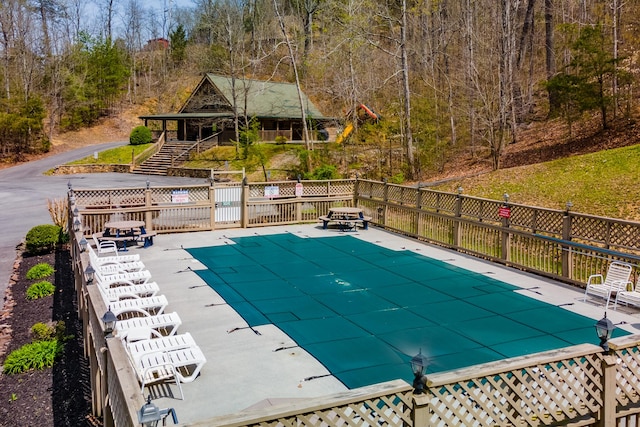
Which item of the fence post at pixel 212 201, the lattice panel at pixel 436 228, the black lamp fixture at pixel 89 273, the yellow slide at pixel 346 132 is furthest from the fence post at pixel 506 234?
the yellow slide at pixel 346 132

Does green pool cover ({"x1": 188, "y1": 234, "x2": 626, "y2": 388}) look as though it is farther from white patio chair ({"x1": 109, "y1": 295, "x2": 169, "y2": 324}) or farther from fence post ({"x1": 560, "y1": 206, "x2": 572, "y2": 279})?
white patio chair ({"x1": 109, "y1": 295, "x2": 169, "y2": 324})

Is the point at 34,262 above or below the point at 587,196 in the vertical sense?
below

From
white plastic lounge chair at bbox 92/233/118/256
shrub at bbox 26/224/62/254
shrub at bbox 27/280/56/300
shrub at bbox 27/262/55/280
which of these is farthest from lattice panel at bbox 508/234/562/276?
shrub at bbox 26/224/62/254

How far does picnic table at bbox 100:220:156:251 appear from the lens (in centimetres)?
1370

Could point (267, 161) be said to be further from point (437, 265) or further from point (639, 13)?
point (437, 265)

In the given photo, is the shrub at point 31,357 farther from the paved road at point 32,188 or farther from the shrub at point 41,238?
the shrub at point 41,238

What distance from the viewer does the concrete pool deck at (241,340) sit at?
20.7 feet

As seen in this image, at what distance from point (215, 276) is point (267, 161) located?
24462mm

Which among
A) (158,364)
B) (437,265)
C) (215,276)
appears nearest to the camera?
(158,364)

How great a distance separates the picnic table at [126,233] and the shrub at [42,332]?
457 centimetres

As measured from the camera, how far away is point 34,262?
14305 mm

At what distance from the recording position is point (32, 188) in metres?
29.0

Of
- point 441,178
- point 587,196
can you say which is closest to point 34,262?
point 587,196

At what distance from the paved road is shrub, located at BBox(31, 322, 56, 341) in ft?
10.5
